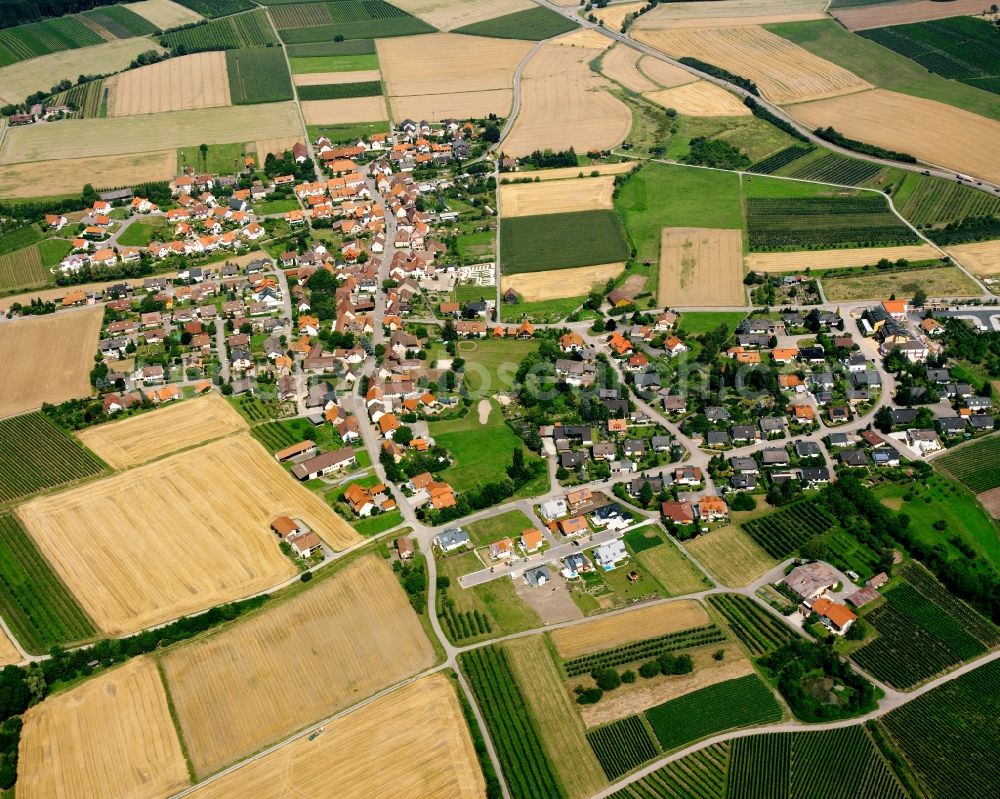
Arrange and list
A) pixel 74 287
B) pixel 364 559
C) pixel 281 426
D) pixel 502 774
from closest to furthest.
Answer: pixel 502 774, pixel 364 559, pixel 281 426, pixel 74 287

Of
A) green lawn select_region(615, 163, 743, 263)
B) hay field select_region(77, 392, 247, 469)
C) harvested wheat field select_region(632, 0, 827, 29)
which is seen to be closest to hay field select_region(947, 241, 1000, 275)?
green lawn select_region(615, 163, 743, 263)

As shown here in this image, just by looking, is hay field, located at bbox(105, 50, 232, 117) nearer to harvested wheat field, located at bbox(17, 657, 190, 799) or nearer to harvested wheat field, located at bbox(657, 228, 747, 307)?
harvested wheat field, located at bbox(657, 228, 747, 307)

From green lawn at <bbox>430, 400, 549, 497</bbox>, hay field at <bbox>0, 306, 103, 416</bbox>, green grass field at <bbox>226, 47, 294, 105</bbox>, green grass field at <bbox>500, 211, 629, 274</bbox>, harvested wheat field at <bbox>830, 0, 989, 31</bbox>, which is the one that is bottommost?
hay field at <bbox>0, 306, 103, 416</bbox>

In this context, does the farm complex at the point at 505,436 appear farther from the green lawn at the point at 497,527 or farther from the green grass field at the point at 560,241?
the green grass field at the point at 560,241

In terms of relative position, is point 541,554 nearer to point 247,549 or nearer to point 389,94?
point 247,549

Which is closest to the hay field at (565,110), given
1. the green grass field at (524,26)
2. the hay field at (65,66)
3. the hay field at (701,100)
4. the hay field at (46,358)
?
the hay field at (701,100)

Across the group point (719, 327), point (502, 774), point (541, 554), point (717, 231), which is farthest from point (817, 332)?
point (502, 774)
